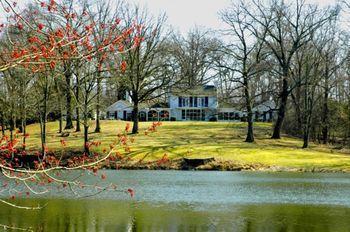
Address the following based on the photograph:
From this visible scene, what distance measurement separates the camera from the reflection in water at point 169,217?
19.7 m

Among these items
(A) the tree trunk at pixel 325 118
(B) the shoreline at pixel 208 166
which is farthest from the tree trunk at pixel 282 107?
(B) the shoreline at pixel 208 166

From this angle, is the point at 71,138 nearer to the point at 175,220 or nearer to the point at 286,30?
A: the point at 286,30

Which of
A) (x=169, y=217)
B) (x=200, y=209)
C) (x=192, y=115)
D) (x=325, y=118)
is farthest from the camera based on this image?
(x=192, y=115)

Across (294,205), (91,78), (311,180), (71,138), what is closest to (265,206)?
(294,205)

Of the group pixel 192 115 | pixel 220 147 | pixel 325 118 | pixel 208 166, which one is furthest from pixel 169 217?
pixel 192 115

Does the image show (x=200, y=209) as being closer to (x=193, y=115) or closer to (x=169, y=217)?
(x=169, y=217)

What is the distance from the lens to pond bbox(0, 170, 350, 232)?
20.0m

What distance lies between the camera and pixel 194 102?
356ft

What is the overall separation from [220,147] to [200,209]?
113 feet

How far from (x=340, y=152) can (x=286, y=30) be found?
14424 mm

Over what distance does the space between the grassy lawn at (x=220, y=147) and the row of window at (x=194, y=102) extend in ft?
99.2

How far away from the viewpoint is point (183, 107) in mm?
109562

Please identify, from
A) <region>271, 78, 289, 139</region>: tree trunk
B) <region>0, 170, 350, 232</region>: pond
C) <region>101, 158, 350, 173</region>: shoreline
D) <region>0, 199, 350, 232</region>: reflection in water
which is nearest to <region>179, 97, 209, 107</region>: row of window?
<region>271, 78, 289, 139</region>: tree trunk

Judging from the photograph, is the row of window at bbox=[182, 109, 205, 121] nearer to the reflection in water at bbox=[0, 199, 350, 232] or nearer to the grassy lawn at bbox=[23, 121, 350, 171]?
the grassy lawn at bbox=[23, 121, 350, 171]
